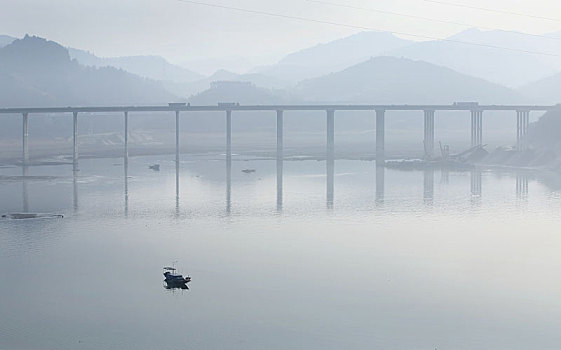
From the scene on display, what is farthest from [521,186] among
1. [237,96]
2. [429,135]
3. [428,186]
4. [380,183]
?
[237,96]

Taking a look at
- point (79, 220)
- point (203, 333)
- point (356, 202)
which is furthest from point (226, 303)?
point (356, 202)

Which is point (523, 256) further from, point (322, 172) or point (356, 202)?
point (322, 172)

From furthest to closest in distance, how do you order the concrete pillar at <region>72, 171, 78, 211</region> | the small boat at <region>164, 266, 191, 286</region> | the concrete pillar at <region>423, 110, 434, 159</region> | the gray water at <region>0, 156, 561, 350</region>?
the concrete pillar at <region>423, 110, 434, 159</region>, the concrete pillar at <region>72, 171, 78, 211</region>, the small boat at <region>164, 266, 191, 286</region>, the gray water at <region>0, 156, 561, 350</region>

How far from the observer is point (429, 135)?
84.9m

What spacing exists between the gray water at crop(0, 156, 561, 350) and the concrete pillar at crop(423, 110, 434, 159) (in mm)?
30325

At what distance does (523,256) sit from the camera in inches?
1190

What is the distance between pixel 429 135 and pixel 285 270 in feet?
195

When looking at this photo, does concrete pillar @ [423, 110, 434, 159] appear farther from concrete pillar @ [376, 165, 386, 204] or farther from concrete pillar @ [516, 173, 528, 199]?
concrete pillar @ [516, 173, 528, 199]

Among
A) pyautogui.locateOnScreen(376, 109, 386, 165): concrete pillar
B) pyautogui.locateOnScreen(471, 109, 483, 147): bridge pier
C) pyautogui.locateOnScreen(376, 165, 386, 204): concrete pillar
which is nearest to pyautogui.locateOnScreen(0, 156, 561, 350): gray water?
pyautogui.locateOnScreen(376, 165, 386, 204): concrete pillar

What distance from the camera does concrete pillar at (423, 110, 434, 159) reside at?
82244 mm

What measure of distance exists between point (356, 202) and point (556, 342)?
88.3 ft

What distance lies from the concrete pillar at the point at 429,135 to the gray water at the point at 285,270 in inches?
1194

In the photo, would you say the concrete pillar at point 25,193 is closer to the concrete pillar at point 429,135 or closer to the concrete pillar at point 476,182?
the concrete pillar at point 476,182

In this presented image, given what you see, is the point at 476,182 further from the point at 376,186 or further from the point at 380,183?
the point at 376,186
